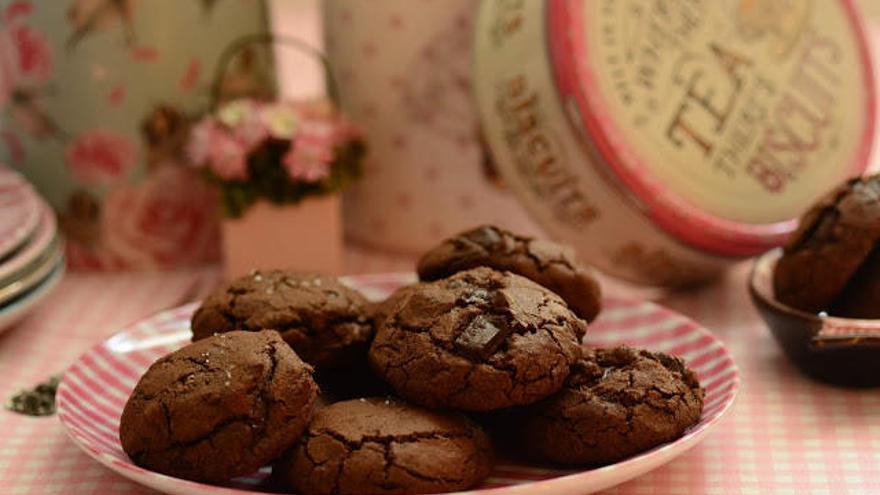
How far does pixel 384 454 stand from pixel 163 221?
0.63 meters

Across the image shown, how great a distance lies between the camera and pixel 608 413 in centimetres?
72

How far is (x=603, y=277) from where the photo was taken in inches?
47.8

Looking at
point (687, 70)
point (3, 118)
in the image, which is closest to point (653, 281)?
point (687, 70)

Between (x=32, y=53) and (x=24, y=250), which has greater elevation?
(x=32, y=53)

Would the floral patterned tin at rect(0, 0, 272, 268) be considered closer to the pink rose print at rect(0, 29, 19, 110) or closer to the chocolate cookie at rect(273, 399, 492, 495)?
the pink rose print at rect(0, 29, 19, 110)

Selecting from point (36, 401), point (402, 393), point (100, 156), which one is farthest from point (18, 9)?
point (402, 393)

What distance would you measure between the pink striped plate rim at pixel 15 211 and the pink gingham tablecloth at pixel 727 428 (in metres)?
0.10

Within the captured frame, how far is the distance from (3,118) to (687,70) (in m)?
0.67

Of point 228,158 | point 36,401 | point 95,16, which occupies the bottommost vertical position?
point 36,401

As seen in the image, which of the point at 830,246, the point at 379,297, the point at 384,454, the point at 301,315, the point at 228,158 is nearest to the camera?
the point at 384,454

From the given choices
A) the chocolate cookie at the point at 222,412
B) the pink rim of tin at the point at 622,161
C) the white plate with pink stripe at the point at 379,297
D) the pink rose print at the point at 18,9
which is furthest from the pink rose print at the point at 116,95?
the chocolate cookie at the point at 222,412

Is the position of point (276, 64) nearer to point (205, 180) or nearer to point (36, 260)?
point (205, 180)

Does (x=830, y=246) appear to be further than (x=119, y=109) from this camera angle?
No

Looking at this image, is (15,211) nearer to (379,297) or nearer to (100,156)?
(100,156)
